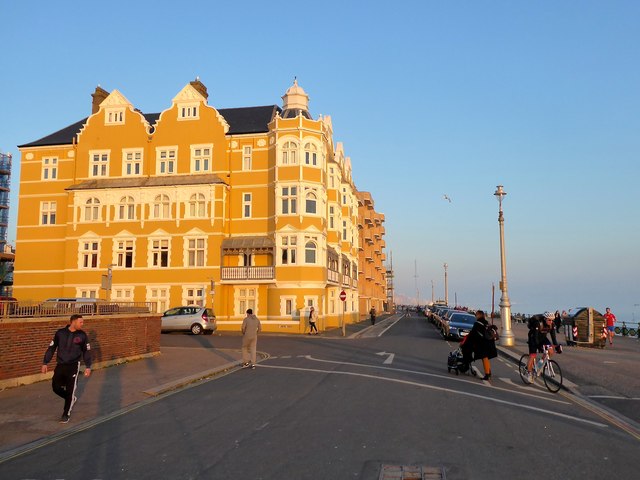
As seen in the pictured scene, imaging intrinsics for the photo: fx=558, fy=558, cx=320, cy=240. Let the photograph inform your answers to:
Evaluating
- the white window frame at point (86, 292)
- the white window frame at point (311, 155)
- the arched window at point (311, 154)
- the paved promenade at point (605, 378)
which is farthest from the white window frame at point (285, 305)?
the paved promenade at point (605, 378)

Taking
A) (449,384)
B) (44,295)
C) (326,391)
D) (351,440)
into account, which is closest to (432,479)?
(351,440)

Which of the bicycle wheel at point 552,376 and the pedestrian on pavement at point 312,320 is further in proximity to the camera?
the pedestrian on pavement at point 312,320

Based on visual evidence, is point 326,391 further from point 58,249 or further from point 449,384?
point 58,249

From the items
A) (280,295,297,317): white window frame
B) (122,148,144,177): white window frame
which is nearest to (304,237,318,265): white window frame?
(280,295,297,317): white window frame

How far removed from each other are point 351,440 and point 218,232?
34422 millimetres

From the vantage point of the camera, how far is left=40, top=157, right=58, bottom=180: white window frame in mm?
44812

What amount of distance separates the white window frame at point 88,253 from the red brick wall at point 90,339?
24.2 metres

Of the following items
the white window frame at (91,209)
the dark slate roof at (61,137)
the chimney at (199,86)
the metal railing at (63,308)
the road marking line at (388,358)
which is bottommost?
the road marking line at (388,358)

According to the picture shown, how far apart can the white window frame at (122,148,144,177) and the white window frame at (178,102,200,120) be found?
4.19m

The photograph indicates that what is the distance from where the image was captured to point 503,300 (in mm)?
26781

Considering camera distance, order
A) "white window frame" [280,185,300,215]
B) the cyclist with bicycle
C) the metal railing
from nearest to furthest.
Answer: the metal railing < the cyclist with bicycle < "white window frame" [280,185,300,215]

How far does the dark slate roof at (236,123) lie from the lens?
4319cm

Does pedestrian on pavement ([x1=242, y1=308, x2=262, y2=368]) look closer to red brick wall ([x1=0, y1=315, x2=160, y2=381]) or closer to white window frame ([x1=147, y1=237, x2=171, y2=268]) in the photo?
red brick wall ([x1=0, y1=315, x2=160, y2=381])

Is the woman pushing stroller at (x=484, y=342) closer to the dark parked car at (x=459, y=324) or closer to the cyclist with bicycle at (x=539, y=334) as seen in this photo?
the cyclist with bicycle at (x=539, y=334)
